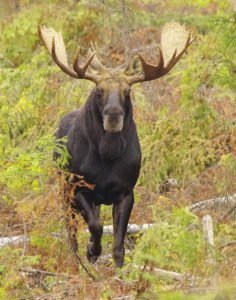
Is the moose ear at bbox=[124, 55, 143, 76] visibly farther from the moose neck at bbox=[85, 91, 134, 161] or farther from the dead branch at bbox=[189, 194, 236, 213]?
the dead branch at bbox=[189, 194, 236, 213]

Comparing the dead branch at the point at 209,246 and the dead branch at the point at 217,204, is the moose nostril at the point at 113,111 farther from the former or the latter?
the dead branch at the point at 217,204

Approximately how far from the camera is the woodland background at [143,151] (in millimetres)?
9484

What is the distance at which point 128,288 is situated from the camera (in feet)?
32.6

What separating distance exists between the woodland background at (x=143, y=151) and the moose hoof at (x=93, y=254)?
0.17 metres

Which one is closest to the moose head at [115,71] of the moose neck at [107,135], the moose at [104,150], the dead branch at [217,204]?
the moose at [104,150]

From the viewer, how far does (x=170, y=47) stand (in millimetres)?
11734

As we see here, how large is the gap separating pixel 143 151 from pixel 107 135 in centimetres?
409

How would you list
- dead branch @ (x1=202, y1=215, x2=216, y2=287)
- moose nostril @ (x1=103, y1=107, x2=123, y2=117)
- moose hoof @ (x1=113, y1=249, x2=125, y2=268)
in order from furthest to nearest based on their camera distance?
moose hoof @ (x1=113, y1=249, x2=125, y2=268) → moose nostril @ (x1=103, y1=107, x2=123, y2=117) → dead branch @ (x1=202, y1=215, x2=216, y2=287)

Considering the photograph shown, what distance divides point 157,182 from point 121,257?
3659mm

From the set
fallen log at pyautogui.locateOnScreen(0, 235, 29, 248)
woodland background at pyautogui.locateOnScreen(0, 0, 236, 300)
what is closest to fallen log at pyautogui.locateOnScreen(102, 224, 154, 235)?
woodland background at pyautogui.locateOnScreen(0, 0, 236, 300)

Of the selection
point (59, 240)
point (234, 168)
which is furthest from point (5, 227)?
point (234, 168)

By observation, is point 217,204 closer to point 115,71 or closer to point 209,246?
point 115,71

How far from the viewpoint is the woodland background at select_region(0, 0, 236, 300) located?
9.48 metres

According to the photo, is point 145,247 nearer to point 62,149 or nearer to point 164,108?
point 62,149
